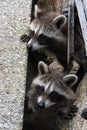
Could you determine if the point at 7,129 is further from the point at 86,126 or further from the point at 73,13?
the point at 73,13

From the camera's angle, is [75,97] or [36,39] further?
[36,39]

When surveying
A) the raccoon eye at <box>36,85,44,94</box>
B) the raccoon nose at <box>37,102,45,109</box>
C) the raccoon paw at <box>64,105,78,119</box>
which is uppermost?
the raccoon nose at <box>37,102,45,109</box>

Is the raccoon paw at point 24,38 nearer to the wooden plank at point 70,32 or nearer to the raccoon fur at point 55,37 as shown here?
the raccoon fur at point 55,37

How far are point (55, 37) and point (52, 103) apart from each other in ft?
3.46

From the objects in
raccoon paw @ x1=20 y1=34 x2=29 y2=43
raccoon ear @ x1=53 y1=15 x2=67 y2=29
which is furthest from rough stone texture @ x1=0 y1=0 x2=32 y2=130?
raccoon ear @ x1=53 y1=15 x2=67 y2=29

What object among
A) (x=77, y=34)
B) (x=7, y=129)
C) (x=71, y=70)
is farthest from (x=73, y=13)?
(x=7, y=129)

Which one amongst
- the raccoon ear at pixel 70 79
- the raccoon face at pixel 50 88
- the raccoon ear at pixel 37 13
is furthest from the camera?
the raccoon ear at pixel 37 13

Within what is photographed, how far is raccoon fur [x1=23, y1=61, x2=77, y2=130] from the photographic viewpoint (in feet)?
14.5

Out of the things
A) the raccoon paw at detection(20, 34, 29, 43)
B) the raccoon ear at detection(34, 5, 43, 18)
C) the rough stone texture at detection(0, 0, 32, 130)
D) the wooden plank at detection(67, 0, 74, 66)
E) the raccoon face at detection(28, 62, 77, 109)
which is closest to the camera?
the rough stone texture at detection(0, 0, 32, 130)

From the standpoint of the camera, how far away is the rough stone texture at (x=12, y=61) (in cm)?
391

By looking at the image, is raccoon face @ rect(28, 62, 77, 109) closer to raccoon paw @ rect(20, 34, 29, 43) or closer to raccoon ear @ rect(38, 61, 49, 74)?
raccoon ear @ rect(38, 61, 49, 74)

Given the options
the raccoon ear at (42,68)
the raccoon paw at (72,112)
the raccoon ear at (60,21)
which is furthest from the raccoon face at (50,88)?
the raccoon ear at (60,21)

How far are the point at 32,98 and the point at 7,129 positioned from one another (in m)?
0.74

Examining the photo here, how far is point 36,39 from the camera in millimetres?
4934
